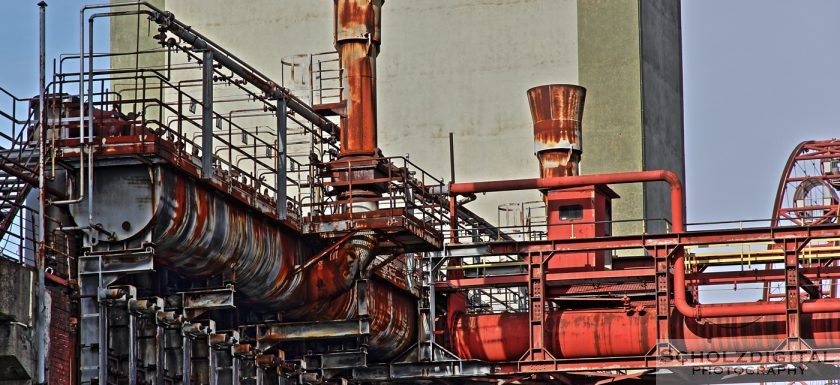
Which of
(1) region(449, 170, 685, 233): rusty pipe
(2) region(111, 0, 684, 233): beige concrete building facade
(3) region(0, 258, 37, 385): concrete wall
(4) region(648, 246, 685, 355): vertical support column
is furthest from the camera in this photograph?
(2) region(111, 0, 684, 233): beige concrete building facade

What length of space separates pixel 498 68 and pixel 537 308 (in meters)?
22.7

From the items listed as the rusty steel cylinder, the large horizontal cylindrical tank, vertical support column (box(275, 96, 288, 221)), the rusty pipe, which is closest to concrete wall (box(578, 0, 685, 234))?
the rusty pipe

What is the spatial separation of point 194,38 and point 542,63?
29.7 m

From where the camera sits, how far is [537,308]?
131ft

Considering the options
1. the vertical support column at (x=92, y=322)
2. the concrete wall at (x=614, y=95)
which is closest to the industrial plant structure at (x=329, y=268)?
the vertical support column at (x=92, y=322)

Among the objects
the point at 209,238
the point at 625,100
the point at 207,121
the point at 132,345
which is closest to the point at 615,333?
the point at 209,238

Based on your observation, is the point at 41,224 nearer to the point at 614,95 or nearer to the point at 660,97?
the point at 614,95

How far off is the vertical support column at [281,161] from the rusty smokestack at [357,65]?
349cm

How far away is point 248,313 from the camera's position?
36.5 m

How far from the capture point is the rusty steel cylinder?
38.6 meters

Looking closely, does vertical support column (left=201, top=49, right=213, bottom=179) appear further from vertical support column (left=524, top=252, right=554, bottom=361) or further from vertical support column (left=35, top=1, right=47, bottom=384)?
vertical support column (left=524, top=252, right=554, bottom=361)

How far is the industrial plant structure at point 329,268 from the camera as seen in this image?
29.3m

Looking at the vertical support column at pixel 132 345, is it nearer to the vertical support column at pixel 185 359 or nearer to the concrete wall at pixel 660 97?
the vertical support column at pixel 185 359

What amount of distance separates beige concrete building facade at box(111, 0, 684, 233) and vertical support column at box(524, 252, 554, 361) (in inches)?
757
